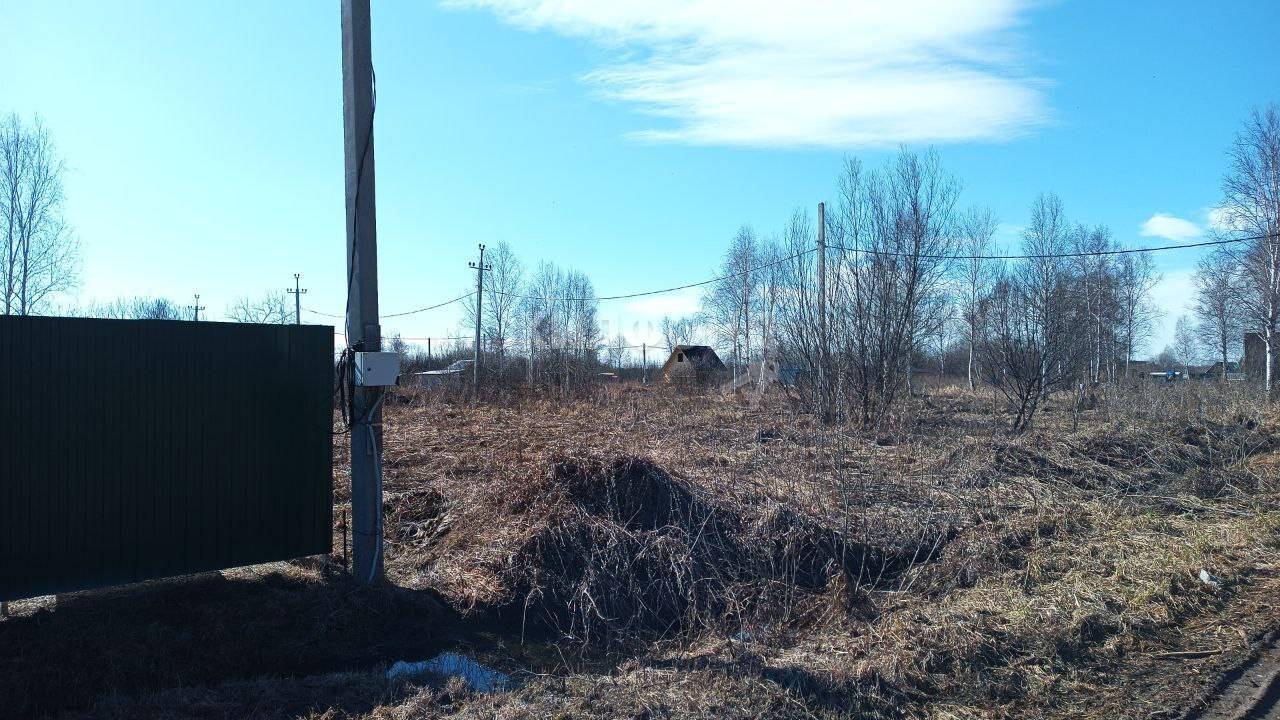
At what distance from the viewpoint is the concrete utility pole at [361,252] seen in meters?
5.66

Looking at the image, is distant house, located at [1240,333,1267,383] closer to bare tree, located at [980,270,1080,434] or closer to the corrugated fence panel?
bare tree, located at [980,270,1080,434]

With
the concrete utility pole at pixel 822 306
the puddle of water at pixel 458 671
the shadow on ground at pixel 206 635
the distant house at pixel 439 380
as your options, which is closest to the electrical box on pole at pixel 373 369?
the shadow on ground at pixel 206 635

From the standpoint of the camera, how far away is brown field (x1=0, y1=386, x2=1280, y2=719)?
412 cm

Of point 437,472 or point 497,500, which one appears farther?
point 437,472

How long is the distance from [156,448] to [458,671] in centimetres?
256

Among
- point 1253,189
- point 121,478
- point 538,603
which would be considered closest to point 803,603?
point 538,603

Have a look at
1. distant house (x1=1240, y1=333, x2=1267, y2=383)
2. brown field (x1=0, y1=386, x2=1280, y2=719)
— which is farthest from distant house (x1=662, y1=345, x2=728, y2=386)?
brown field (x1=0, y1=386, x2=1280, y2=719)

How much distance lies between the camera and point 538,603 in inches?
225

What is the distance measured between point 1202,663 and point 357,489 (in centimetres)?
571

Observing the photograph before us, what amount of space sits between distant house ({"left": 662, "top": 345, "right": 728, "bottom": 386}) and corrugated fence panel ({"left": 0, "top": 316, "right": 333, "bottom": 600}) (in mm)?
20775

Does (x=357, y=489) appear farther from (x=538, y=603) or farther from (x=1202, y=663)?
(x=1202, y=663)

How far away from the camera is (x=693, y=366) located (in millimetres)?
31438

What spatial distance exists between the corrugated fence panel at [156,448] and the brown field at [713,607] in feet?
1.05

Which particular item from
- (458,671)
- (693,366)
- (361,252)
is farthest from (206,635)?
(693,366)
